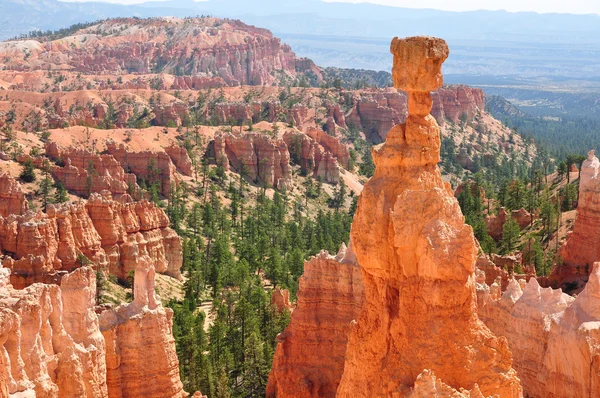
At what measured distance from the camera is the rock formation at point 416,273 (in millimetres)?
13906

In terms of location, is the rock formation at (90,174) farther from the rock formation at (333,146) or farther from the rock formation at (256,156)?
the rock formation at (333,146)

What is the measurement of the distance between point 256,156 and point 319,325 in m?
73.6

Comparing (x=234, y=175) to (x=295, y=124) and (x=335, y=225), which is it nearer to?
(x=335, y=225)

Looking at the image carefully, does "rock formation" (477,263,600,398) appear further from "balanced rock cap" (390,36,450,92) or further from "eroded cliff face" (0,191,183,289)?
"eroded cliff face" (0,191,183,289)

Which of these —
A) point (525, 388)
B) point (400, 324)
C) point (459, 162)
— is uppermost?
point (400, 324)

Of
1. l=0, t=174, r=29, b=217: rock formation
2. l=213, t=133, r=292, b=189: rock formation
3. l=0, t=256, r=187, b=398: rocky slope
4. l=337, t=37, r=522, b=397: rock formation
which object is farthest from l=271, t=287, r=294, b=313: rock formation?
l=213, t=133, r=292, b=189: rock formation

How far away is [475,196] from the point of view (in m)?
75.6

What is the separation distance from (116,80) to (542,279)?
14031 centimetres

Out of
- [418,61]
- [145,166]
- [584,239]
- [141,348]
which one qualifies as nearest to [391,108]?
[145,166]

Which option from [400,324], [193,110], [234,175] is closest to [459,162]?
[193,110]

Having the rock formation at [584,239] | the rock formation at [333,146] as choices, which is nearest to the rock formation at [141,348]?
the rock formation at [584,239]

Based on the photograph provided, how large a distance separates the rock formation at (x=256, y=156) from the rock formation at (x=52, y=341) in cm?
7450

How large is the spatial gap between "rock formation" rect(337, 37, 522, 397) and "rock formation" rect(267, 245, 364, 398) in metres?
9.48

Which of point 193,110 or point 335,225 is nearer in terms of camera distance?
point 335,225
